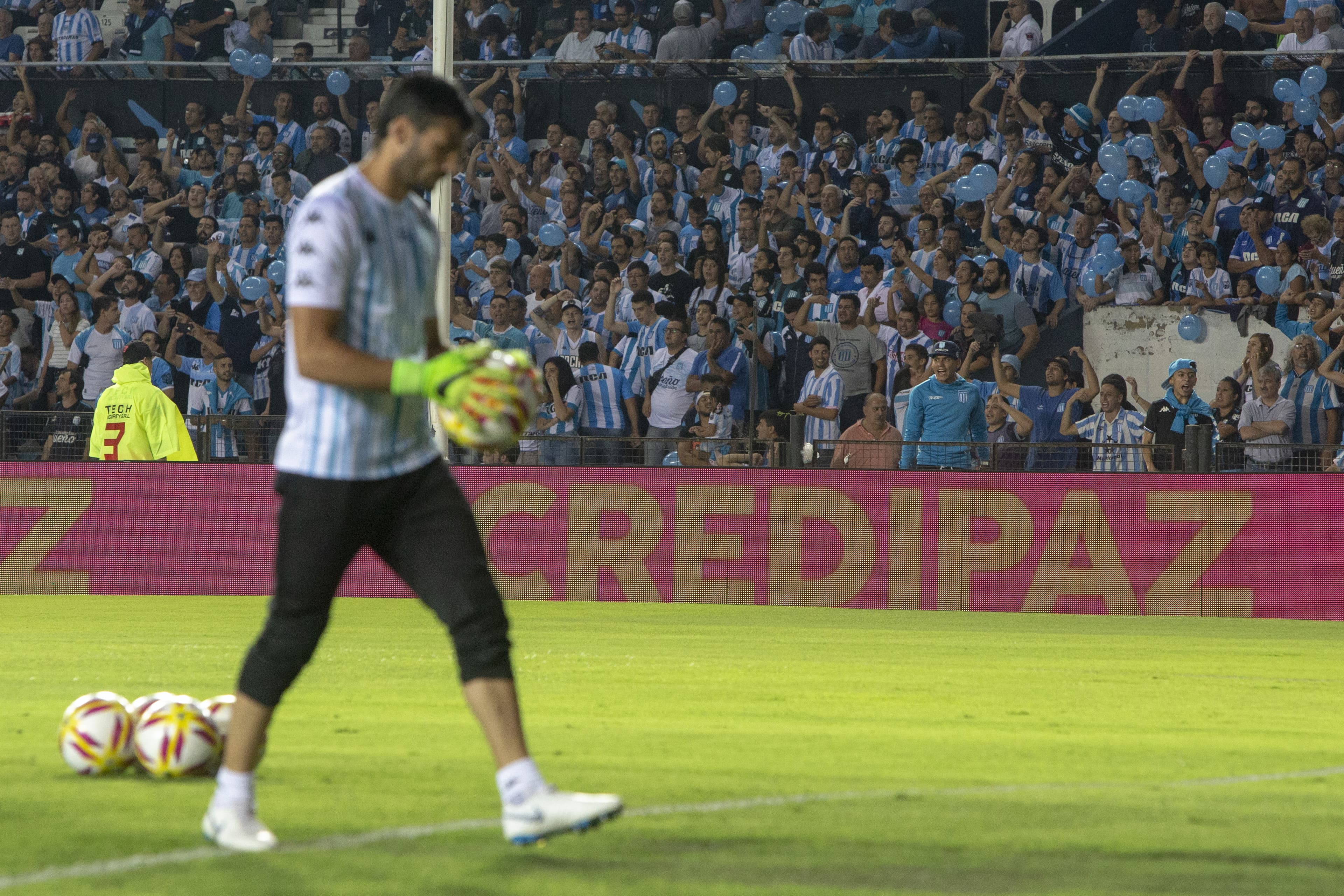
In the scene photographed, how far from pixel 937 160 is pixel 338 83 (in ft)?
24.7

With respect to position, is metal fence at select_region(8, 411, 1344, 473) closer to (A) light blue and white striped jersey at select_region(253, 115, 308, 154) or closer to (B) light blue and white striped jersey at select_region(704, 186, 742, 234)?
(B) light blue and white striped jersey at select_region(704, 186, 742, 234)

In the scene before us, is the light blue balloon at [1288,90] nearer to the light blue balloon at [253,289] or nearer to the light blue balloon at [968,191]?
the light blue balloon at [968,191]

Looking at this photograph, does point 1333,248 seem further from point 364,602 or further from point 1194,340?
point 364,602

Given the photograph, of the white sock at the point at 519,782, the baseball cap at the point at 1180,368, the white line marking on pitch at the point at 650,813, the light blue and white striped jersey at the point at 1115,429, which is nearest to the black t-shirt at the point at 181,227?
the light blue and white striped jersey at the point at 1115,429

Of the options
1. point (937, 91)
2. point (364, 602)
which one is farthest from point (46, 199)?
point (937, 91)

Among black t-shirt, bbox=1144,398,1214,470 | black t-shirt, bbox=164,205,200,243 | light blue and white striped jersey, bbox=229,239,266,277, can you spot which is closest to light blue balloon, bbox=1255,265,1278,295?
Answer: black t-shirt, bbox=1144,398,1214,470

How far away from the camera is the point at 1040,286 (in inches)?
696

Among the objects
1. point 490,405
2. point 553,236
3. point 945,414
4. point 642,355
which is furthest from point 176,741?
point 553,236

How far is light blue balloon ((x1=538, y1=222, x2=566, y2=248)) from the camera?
64.4ft

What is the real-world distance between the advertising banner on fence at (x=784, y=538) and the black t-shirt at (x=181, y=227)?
5.34 m

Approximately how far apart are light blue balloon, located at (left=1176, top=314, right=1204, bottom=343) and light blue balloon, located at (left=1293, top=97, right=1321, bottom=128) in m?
2.98

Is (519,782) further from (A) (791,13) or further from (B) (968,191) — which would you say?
(A) (791,13)

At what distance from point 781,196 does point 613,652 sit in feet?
30.0

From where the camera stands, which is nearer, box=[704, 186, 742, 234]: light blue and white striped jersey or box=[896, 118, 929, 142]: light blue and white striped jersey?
box=[704, 186, 742, 234]: light blue and white striped jersey
